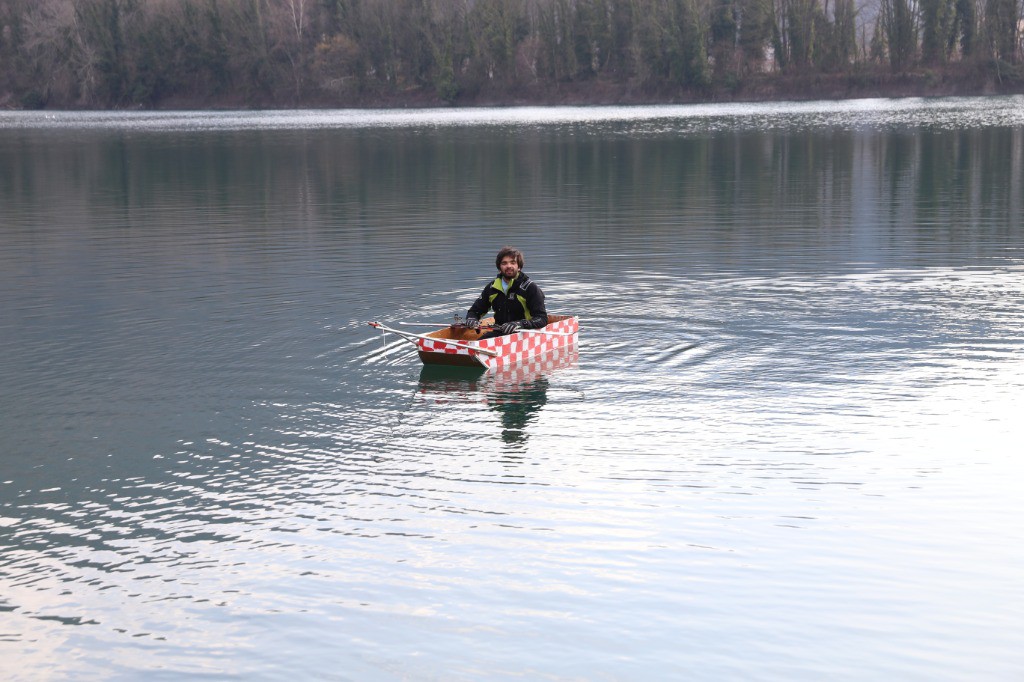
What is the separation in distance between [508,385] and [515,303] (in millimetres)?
1969

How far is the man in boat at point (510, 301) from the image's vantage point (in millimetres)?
18797

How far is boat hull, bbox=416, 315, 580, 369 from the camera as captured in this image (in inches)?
712

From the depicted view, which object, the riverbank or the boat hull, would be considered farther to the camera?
the riverbank

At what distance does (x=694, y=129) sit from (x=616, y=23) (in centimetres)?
6375

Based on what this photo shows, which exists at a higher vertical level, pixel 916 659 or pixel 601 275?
pixel 601 275

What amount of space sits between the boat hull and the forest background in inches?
4320

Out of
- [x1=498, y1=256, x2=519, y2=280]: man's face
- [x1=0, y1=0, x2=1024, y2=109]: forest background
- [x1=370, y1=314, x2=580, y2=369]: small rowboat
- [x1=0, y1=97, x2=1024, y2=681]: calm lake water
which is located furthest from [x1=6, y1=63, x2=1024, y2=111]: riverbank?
[x1=498, y1=256, x2=519, y2=280]: man's face

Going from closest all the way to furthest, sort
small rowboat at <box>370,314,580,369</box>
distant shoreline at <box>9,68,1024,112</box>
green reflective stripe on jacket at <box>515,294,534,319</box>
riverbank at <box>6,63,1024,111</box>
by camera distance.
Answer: small rowboat at <box>370,314,580,369</box> → green reflective stripe on jacket at <box>515,294,534,319</box> → riverbank at <box>6,63,1024,111</box> → distant shoreline at <box>9,68,1024,112</box>

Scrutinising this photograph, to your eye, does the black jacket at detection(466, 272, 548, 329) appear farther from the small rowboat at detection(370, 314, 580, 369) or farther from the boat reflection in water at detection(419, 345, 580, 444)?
the boat reflection in water at detection(419, 345, 580, 444)

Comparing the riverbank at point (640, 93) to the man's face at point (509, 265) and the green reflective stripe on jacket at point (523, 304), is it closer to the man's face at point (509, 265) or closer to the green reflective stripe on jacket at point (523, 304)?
the green reflective stripe on jacket at point (523, 304)

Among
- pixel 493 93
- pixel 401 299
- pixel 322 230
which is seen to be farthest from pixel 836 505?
pixel 493 93

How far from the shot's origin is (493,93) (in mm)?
139375

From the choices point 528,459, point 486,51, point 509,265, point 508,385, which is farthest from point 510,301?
point 486,51

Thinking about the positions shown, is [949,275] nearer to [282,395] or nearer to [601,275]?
[601,275]
